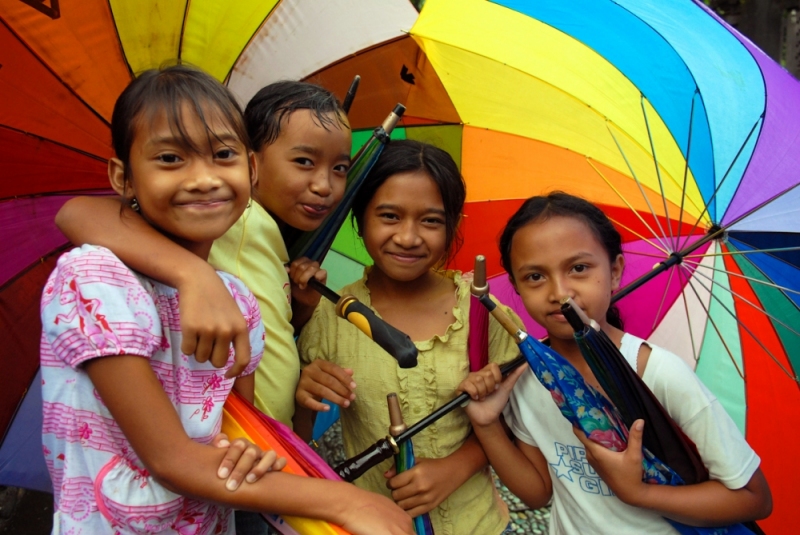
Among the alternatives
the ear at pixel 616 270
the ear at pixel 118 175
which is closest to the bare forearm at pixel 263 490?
the ear at pixel 118 175

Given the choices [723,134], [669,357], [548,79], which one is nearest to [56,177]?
[548,79]

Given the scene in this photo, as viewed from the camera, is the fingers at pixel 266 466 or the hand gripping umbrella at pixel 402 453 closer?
the fingers at pixel 266 466

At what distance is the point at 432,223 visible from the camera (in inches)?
66.4

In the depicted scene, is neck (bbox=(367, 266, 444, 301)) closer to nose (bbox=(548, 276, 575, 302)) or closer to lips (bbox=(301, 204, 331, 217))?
lips (bbox=(301, 204, 331, 217))

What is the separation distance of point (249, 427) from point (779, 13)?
6448mm

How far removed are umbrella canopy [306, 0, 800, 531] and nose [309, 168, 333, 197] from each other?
0.43m

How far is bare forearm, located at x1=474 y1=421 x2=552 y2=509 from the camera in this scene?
1534 mm

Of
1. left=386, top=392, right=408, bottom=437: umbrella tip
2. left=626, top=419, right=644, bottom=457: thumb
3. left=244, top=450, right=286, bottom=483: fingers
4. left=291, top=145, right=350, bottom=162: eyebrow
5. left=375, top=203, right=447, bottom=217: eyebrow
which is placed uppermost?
left=291, top=145, right=350, bottom=162: eyebrow

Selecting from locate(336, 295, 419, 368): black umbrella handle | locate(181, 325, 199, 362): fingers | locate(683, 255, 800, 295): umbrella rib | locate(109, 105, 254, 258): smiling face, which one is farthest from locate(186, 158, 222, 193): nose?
locate(683, 255, 800, 295): umbrella rib

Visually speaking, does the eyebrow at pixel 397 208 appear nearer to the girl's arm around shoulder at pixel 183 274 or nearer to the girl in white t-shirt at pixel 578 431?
the girl in white t-shirt at pixel 578 431

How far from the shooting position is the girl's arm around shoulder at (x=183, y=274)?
99 centimetres

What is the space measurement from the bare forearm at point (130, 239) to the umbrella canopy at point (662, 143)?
37.3 inches

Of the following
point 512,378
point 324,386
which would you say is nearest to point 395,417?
point 324,386

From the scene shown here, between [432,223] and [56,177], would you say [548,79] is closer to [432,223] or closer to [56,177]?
[432,223]
